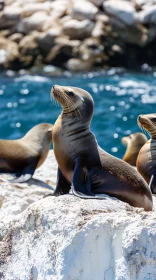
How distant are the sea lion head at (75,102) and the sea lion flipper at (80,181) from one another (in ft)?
1.49

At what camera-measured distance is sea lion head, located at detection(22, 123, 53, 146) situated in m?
8.98

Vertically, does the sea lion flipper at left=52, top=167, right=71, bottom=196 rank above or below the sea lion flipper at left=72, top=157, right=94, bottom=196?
below

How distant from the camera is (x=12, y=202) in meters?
5.64

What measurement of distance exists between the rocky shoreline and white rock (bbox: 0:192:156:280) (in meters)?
15.7

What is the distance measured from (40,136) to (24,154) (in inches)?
24.1

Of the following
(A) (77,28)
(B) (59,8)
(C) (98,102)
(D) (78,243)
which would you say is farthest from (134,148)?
(B) (59,8)

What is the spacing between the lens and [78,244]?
3.65 meters

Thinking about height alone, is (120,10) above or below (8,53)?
above

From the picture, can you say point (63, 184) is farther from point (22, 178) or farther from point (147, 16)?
point (147, 16)

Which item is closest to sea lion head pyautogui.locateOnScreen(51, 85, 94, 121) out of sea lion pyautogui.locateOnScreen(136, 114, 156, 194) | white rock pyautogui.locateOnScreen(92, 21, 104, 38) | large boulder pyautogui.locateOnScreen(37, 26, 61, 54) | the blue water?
sea lion pyautogui.locateOnScreen(136, 114, 156, 194)

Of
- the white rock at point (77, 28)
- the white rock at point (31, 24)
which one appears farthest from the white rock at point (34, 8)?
the white rock at point (77, 28)

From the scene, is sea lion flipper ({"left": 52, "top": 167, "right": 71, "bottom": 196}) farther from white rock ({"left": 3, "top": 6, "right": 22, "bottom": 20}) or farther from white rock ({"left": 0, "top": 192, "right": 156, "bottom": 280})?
white rock ({"left": 3, "top": 6, "right": 22, "bottom": 20})

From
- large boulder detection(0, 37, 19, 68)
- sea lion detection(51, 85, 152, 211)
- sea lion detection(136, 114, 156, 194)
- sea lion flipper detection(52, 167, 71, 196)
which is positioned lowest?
large boulder detection(0, 37, 19, 68)

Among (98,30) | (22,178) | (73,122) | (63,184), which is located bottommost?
(98,30)
